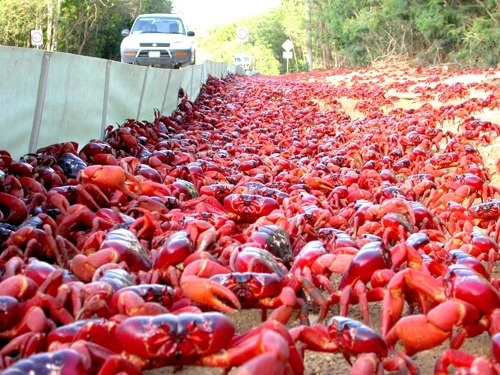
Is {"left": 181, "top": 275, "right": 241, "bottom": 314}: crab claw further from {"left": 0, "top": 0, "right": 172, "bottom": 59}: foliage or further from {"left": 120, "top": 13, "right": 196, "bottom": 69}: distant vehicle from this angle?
{"left": 0, "top": 0, "right": 172, "bottom": 59}: foliage

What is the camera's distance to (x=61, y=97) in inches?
295

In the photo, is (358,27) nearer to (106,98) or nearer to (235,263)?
(106,98)

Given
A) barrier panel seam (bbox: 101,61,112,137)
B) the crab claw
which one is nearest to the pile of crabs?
the crab claw

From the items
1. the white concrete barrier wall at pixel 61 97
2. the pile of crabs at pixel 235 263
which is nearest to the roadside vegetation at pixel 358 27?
the white concrete barrier wall at pixel 61 97

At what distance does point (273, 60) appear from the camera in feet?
323

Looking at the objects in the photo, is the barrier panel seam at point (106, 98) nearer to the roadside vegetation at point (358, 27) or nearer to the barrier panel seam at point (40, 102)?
the barrier panel seam at point (40, 102)

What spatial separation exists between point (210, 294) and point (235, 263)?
0.65 metres

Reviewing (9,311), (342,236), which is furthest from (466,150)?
(9,311)

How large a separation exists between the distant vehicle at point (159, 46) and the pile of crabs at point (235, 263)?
1331 cm

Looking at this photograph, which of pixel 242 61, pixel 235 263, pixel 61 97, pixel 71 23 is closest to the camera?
pixel 235 263

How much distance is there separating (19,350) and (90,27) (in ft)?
138

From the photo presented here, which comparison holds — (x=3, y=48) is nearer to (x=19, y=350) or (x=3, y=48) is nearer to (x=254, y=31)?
(x=19, y=350)

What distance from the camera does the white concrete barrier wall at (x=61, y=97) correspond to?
6328mm

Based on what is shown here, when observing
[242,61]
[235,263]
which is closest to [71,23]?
[242,61]
